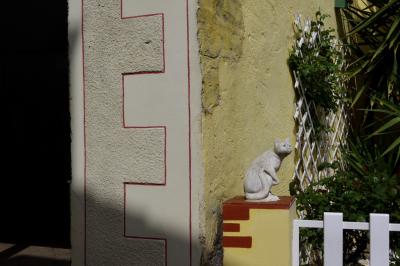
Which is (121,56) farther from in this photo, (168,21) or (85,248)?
(85,248)

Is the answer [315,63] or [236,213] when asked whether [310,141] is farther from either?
[236,213]

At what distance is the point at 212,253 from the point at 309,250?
1.07m

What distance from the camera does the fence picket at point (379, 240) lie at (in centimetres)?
215

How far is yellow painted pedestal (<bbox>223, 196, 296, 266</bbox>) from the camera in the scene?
85.9 inches

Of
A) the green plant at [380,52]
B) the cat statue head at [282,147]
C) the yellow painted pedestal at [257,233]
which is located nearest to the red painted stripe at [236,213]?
the yellow painted pedestal at [257,233]

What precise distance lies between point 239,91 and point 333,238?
0.94 metres

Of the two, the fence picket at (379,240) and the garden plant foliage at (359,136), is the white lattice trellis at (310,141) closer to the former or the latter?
the garden plant foliage at (359,136)

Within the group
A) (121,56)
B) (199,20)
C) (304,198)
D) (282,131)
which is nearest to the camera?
Result: (199,20)

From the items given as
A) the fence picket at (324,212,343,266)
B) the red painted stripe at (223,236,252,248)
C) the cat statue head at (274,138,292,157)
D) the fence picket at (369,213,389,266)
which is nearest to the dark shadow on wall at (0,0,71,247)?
the red painted stripe at (223,236,252,248)

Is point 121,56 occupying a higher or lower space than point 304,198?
higher

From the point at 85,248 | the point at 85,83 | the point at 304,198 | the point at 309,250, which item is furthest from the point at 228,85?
the point at 309,250

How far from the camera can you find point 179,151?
230 cm

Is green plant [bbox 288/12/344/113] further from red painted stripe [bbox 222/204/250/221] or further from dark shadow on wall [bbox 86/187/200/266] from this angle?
dark shadow on wall [bbox 86/187/200/266]

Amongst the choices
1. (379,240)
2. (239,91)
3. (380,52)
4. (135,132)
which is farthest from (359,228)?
(380,52)
